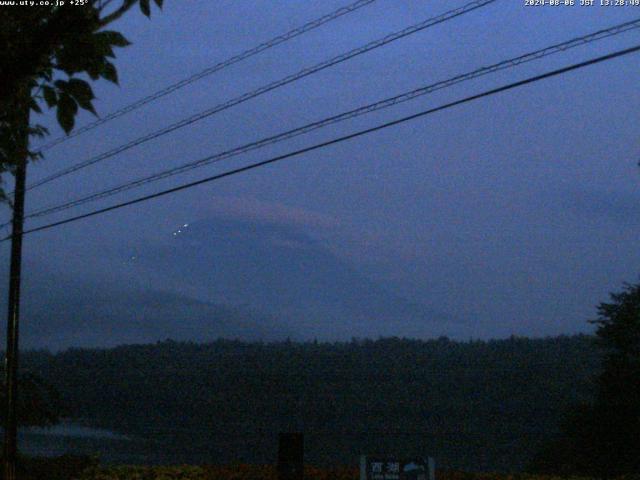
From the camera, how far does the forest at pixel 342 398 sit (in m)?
35.1

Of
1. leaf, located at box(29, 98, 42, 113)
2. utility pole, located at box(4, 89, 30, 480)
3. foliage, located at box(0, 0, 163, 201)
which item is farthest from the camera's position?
utility pole, located at box(4, 89, 30, 480)

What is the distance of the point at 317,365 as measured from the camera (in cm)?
4400

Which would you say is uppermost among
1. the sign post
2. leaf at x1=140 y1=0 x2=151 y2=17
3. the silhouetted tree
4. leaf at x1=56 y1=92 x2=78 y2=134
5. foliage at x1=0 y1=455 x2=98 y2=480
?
leaf at x1=140 y1=0 x2=151 y2=17

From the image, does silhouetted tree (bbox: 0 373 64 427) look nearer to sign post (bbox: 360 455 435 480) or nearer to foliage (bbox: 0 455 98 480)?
foliage (bbox: 0 455 98 480)

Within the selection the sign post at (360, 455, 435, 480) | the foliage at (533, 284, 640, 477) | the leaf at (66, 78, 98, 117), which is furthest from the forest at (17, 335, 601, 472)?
the leaf at (66, 78, 98, 117)

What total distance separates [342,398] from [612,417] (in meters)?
20.8

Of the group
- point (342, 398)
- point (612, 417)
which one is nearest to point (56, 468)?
point (612, 417)

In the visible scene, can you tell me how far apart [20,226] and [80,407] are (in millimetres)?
25602

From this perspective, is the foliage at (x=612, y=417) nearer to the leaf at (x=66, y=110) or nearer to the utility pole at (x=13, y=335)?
the utility pole at (x=13, y=335)

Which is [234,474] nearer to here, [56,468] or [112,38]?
[56,468]

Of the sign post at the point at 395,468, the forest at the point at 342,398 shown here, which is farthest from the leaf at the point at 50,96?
the forest at the point at 342,398

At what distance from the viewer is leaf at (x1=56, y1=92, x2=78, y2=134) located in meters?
4.59

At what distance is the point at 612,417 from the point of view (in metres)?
21.9

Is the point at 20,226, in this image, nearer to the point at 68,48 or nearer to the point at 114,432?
the point at 68,48
